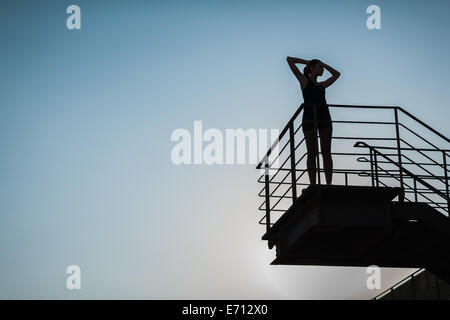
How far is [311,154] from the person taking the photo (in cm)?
1289

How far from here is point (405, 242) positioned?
13945mm

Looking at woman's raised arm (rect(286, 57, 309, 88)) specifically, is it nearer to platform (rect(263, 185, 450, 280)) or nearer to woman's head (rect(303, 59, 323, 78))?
woman's head (rect(303, 59, 323, 78))

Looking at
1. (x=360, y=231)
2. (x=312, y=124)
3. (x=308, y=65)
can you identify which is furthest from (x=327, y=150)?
(x=308, y=65)

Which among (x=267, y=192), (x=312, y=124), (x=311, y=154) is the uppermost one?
(x=312, y=124)

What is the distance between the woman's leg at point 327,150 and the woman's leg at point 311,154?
174mm

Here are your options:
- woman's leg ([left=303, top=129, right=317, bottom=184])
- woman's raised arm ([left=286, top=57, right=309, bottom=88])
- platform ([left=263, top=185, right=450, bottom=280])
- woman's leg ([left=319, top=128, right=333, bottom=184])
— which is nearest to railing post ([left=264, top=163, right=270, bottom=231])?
platform ([left=263, top=185, right=450, bottom=280])

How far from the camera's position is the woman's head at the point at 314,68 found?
13.5 metres

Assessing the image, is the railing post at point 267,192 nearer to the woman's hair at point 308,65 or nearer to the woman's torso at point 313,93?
the woman's torso at point 313,93

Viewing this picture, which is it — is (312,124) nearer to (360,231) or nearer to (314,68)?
(314,68)

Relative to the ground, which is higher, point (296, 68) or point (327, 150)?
point (296, 68)

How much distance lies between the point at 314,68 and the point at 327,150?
64.4 inches

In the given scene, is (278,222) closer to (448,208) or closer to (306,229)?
(306,229)

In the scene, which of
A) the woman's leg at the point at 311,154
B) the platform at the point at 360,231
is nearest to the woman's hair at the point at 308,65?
the woman's leg at the point at 311,154

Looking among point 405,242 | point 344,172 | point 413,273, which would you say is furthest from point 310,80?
point 413,273
